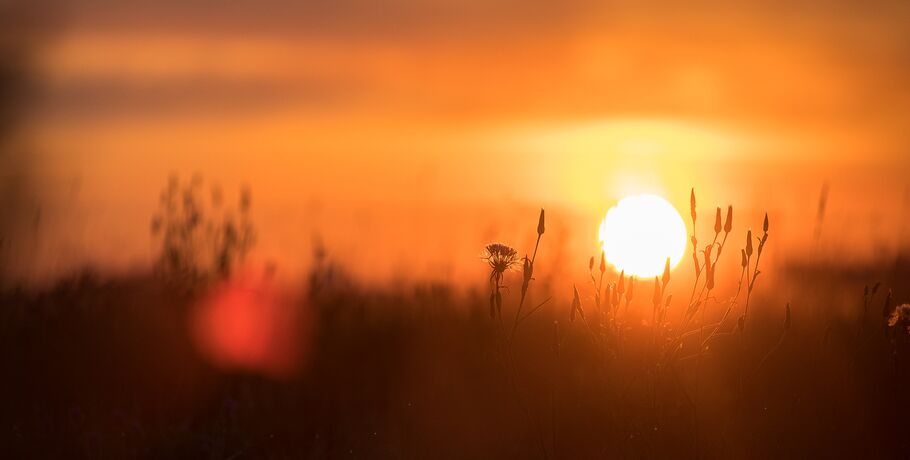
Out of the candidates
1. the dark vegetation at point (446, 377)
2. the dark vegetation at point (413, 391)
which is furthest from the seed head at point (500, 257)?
the dark vegetation at point (413, 391)

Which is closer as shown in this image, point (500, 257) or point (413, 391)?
point (500, 257)

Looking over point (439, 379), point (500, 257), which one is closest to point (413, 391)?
point (439, 379)

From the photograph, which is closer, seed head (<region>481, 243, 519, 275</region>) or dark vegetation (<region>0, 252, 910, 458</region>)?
seed head (<region>481, 243, 519, 275</region>)

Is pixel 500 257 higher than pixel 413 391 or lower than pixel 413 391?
higher

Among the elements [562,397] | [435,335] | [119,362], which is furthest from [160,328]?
[562,397]

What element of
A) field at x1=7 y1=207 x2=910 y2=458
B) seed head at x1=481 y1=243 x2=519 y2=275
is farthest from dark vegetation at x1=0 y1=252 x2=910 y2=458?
seed head at x1=481 y1=243 x2=519 y2=275

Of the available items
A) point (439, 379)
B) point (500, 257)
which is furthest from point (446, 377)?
point (500, 257)

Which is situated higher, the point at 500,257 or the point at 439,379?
the point at 500,257

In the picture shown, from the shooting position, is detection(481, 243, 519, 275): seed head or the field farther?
the field

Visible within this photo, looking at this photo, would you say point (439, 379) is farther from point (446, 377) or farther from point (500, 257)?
point (500, 257)

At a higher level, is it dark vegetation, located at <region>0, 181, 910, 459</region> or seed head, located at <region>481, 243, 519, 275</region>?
seed head, located at <region>481, 243, 519, 275</region>

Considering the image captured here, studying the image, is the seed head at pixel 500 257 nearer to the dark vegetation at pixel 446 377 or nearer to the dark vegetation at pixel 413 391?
the dark vegetation at pixel 446 377

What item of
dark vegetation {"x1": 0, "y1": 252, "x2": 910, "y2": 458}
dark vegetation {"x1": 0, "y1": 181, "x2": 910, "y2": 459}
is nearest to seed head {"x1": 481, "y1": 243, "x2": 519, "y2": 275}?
dark vegetation {"x1": 0, "y1": 181, "x2": 910, "y2": 459}

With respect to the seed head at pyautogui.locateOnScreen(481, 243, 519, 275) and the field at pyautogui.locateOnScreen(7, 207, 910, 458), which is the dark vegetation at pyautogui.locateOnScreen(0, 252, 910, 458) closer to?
the field at pyautogui.locateOnScreen(7, 207, 910, 458)
